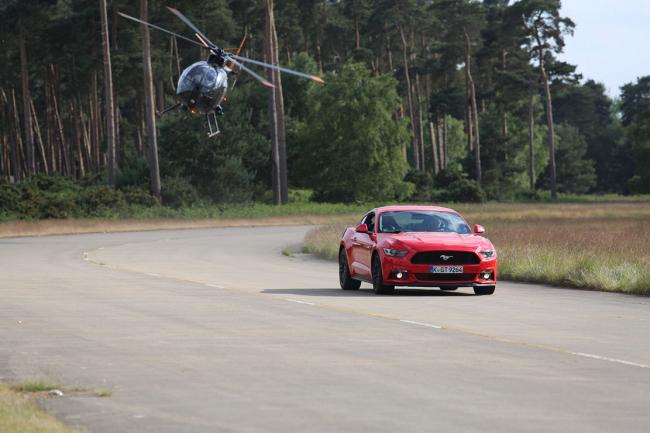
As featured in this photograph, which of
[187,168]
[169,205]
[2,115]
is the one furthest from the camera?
[2,115]

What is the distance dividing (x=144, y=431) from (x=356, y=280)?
53.3ft

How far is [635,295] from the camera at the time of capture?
24.5m

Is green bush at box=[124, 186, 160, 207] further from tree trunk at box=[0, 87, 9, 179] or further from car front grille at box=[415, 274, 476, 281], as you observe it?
car front grille at box=[415, 274, 476, 281]

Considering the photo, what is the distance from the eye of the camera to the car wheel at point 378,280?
23.7 meters

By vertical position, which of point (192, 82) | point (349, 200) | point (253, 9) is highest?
point (253, 9)

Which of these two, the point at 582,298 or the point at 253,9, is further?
the point at 253,9

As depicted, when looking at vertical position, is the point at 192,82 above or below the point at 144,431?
above

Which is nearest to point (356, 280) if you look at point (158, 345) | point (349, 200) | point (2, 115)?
point (158, 345)

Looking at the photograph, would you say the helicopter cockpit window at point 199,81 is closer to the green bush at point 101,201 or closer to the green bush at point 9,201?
the green bush at point 9,201

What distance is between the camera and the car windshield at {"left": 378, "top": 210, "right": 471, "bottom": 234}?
81.0ft

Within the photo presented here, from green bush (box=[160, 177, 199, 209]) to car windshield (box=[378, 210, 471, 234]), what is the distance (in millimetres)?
59946

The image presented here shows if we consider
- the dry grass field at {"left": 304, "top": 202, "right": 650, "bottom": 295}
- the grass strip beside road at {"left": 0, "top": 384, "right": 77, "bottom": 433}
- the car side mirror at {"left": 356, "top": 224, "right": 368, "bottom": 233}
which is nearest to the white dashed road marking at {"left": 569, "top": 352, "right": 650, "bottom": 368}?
the grass strip beside road at {"left": 0, "top": 384, "right": 77, "bottom": 433}

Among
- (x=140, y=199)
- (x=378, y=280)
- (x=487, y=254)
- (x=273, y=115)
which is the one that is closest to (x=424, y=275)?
(x=378, y=280)

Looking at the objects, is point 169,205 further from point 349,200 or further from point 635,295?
→ point 635,295
